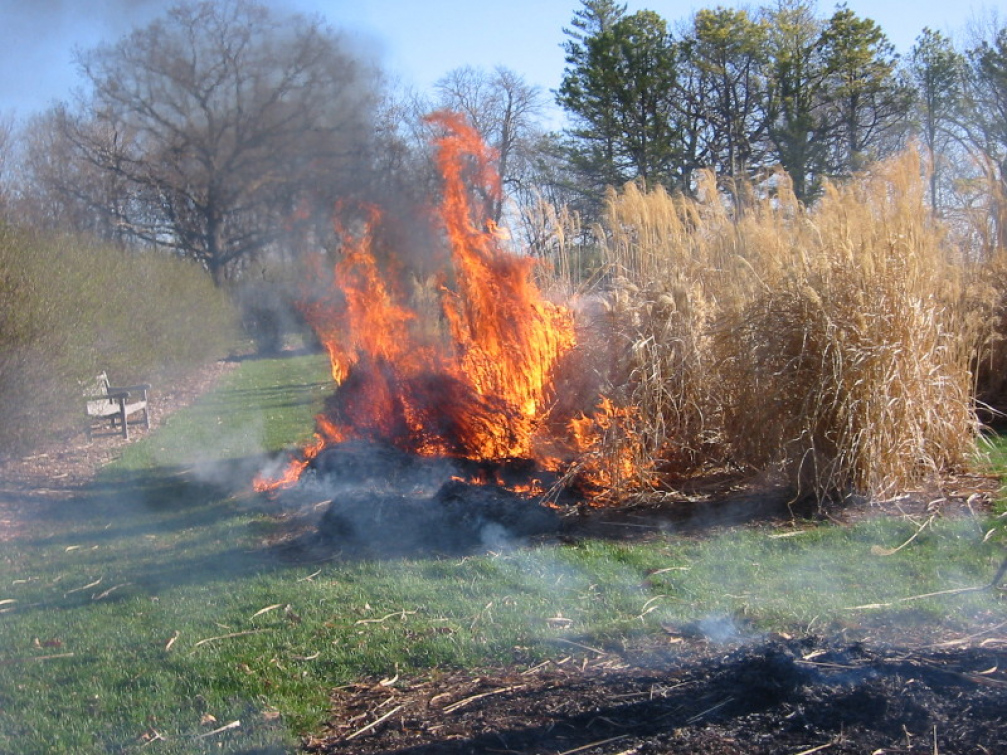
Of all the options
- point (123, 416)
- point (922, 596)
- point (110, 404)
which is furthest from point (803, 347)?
point (110, 404)

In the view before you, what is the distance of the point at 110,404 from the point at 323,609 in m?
9.40

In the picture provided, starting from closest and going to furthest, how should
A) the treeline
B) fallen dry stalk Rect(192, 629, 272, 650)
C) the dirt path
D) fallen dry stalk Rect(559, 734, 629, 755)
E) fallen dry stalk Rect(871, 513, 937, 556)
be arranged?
fallen dry stalk Rect(559, 734, 629, 755) → fallen dry stalk Rect(192, 629, 272, 650) → fallen dry stalk Rect(871, 513, 937, 556) → the dirt path → the treeline

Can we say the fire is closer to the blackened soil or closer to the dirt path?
the dirt path

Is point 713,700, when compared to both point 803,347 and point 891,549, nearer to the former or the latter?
point 891,549

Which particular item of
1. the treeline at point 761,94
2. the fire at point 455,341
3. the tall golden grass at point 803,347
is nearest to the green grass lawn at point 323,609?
the tall golden grass at point 803,347

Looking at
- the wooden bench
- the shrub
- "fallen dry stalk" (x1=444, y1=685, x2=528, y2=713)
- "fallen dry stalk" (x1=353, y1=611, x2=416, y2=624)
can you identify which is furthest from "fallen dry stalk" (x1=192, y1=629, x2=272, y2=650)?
the wooden bench

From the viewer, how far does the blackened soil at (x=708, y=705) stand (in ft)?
9.52

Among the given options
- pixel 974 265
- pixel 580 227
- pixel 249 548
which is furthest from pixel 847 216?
pixel 249 548

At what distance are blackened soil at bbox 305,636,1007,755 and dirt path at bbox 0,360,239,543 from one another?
5.17 metres

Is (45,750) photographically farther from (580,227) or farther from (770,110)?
(770,110)

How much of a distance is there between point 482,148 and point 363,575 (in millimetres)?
4365

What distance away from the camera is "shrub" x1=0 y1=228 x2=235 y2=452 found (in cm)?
991

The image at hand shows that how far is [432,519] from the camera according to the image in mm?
6367

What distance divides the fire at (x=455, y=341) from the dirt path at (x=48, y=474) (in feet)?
6.94
